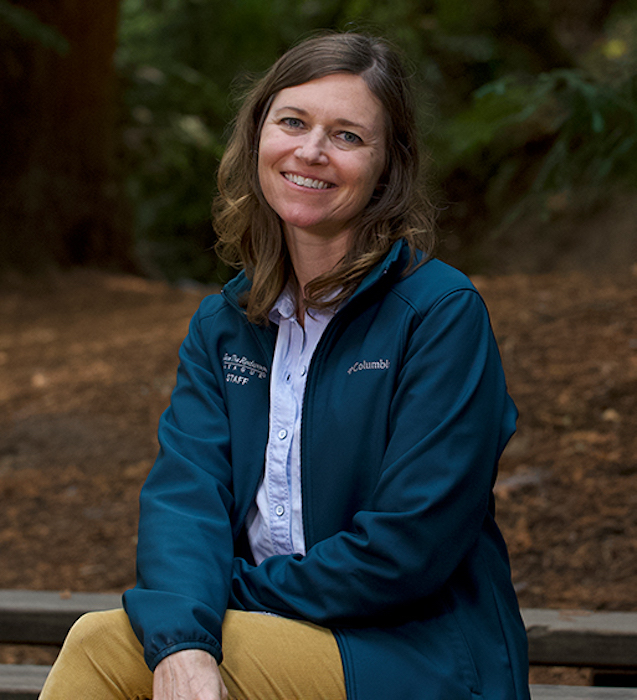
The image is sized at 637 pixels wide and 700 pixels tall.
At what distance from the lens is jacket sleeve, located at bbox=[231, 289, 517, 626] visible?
5.56ft

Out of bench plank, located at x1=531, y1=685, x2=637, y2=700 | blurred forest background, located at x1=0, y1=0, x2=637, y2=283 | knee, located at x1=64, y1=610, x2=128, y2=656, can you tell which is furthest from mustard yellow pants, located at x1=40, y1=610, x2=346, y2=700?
blurred forest background, located at x1=0, y1=0, x2=637, y2=283

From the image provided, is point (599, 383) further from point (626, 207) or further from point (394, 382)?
point (626, 207)

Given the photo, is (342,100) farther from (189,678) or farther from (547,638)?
(547,638)

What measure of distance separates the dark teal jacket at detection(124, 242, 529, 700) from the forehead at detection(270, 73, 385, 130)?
34 cm

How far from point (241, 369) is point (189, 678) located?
73cm

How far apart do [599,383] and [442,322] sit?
2.77 m

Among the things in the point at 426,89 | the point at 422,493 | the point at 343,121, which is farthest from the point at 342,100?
the point at 426,89

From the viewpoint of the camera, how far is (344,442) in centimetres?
185

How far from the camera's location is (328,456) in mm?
1865

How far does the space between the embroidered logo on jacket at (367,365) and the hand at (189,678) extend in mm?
681

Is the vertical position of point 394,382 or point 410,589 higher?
point 394,382

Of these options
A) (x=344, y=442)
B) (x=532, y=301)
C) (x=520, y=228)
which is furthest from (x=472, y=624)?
(x=520, y=228)

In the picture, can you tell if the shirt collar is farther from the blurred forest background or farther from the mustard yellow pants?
the blurred forest background

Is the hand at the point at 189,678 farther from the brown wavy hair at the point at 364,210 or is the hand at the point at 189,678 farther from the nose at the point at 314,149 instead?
the nose at the point at 314,149
